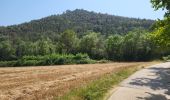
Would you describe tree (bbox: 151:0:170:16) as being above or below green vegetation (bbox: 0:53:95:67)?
above

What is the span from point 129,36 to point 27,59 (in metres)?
34.6

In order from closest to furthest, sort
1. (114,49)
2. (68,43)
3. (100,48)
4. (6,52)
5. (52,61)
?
(52,61) → (114,49) → (100,48) → (68,43) → (6,52)

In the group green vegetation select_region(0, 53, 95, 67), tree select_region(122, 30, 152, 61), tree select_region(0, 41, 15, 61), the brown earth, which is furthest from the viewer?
tree select_region(0, 41, 15, 61)

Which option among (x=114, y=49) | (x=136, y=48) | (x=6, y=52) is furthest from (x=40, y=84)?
(x=6, y=52)

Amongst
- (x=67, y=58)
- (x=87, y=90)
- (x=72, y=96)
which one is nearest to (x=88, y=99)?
(x=72, y=96)

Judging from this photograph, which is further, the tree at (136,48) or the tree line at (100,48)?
the tree line at (100,48)

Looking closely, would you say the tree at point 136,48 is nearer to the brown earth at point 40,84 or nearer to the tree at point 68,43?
the tree at point 68,43

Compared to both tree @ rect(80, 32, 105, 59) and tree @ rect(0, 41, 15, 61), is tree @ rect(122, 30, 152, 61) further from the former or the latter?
tree @ rect(0, 41, 15, 61)

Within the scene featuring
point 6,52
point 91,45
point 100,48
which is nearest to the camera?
point 91,45

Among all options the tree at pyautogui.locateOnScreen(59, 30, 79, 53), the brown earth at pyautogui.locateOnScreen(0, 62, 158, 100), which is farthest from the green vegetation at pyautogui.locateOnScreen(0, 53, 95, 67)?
the brown earth at pyautogui.locateOnScreen(0, 62, 158, 100)

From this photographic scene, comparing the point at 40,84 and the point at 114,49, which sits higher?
the point at 114,49

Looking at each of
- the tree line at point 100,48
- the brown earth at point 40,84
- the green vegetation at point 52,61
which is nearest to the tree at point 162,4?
the brown earth at point 40,84

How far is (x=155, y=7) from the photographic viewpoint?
73.3 ft

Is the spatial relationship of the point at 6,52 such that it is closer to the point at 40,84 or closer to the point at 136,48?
the point at 136,48
